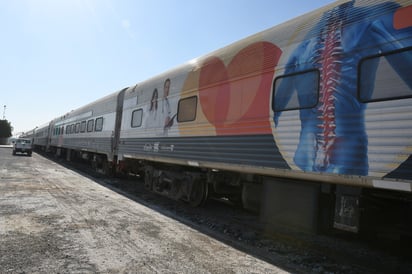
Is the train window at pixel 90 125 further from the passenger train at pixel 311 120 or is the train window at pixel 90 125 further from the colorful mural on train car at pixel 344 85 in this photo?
the colorful mural on train car at pixel 344 85

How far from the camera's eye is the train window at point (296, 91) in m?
5.11

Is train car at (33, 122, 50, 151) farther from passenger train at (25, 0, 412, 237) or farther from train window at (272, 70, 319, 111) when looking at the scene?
train window at (272, 70, 319, 111)

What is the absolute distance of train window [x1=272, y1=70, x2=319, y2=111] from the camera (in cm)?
511

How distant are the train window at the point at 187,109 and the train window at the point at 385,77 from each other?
423 centimetres

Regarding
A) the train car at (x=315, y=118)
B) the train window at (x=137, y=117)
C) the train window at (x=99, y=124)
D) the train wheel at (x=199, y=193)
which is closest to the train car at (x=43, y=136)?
the train window at (x=99, y=124)

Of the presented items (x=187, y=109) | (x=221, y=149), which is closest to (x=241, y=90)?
(x=221, y=149)

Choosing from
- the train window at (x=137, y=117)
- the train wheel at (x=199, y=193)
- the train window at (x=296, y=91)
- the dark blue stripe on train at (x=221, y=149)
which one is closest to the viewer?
the train window at (x=296, y=91)

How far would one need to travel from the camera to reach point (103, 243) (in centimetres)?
532

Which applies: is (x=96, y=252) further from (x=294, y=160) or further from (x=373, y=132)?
A: (x=373, y=132)

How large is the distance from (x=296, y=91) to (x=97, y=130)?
12887 millimetres

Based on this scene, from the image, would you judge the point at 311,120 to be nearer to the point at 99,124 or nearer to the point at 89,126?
the point at 99,124

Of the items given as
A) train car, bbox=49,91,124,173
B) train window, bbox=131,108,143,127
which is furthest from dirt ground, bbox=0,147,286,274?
train car, bbox=49,91,124,173

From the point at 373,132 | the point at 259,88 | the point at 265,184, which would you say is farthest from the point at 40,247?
the point at 373,132

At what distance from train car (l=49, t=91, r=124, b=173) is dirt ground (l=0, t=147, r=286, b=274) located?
5714 millimetres
